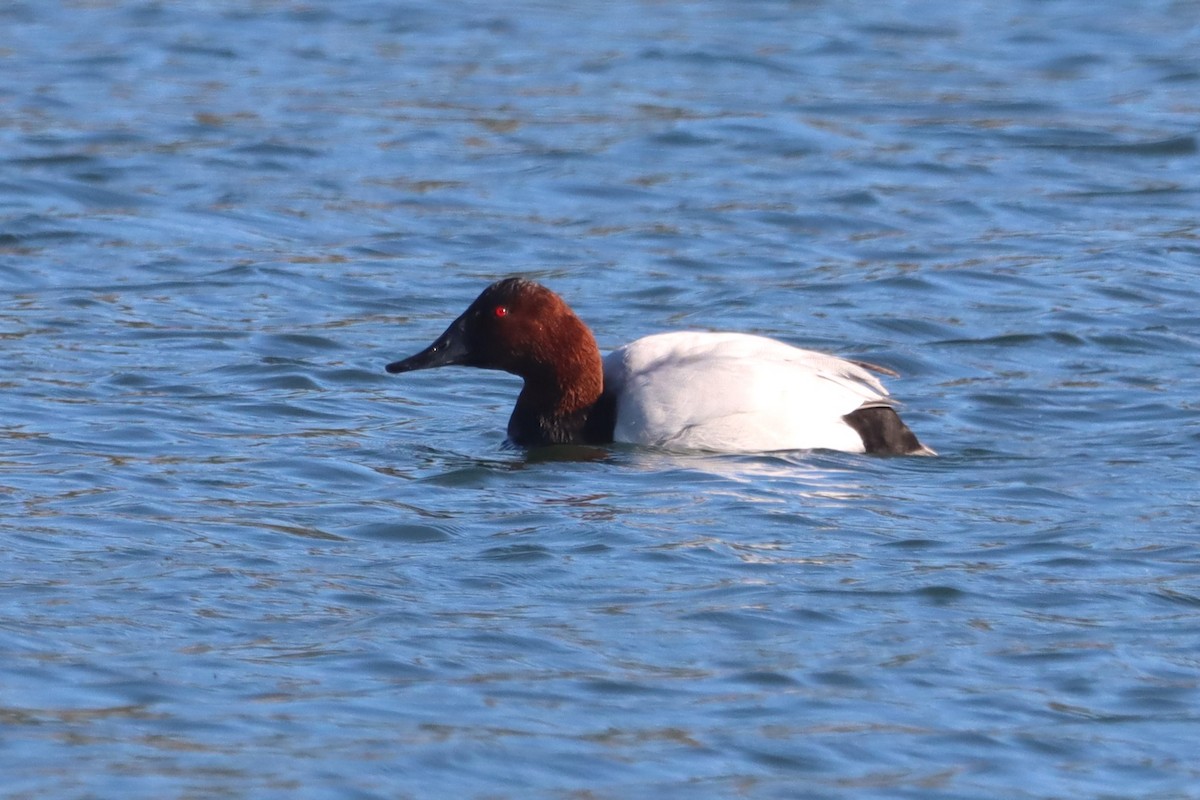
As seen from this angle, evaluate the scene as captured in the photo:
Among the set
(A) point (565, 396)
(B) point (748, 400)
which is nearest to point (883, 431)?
(B) point (748, 400)

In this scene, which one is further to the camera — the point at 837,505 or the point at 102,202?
the point at 102,202

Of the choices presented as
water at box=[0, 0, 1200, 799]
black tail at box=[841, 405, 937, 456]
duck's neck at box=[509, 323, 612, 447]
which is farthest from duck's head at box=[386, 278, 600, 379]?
black tail at box=[841, 405, 937, 456]

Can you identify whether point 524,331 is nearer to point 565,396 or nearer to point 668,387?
point 565,396

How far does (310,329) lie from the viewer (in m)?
11.1

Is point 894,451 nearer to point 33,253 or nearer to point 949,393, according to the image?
point 949,393

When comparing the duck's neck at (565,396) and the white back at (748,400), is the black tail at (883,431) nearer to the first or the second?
the white back at (748,400)

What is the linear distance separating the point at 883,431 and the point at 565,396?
53.9 inches

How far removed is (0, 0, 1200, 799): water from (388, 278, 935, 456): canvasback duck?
0.63ft

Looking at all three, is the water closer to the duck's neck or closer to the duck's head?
the duck's neck

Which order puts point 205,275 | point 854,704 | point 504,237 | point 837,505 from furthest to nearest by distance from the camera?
point 504,237 → point 205,275 → point 837,505 → point 854,704

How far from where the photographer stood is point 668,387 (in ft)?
28.2

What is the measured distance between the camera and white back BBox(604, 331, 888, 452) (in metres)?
8.51

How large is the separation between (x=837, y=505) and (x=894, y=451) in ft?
3.09

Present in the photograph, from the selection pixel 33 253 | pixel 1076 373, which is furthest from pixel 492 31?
pixel 1076 373
